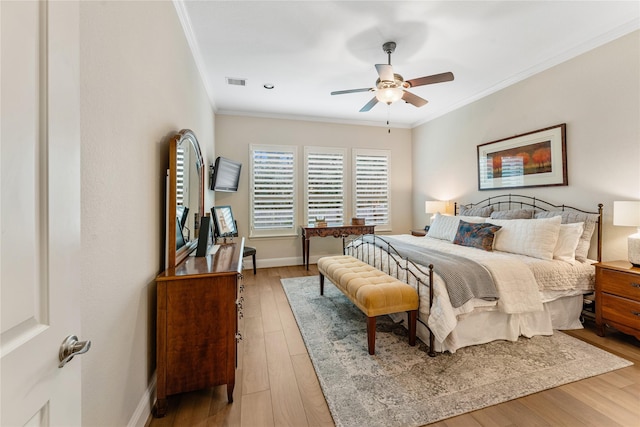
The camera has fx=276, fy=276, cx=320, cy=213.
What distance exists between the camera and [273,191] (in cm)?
527

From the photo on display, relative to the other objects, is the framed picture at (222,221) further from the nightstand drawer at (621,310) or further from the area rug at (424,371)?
the nightstand drawer at (621,310)

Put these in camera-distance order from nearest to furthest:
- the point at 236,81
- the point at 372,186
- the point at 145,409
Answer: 1. the point at 145,409
2. the point at 236,81
3. the point at 372,186

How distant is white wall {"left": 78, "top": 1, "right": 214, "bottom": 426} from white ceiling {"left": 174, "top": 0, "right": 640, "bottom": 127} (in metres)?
0.99

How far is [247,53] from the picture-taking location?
316cm

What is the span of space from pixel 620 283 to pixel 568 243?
1.72 ft

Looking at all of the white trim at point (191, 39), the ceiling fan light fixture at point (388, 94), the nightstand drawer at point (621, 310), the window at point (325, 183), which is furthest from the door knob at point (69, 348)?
the window at point (325, 183)

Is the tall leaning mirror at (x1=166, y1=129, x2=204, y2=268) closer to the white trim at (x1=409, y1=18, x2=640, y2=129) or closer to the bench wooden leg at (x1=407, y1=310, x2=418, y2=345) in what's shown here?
the bench wooden leg at (x1=407, y1=310, x2=418, y2=345)

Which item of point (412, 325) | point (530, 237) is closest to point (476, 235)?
point (530, 237)

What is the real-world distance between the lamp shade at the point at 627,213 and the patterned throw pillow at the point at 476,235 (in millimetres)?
983

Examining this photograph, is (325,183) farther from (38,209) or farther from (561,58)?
(38,209)

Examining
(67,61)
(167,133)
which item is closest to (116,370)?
(67,61)

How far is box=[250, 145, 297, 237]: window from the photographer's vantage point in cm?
518

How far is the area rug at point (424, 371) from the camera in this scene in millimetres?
1735

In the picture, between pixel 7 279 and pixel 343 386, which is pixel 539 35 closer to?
pixel 343 386
